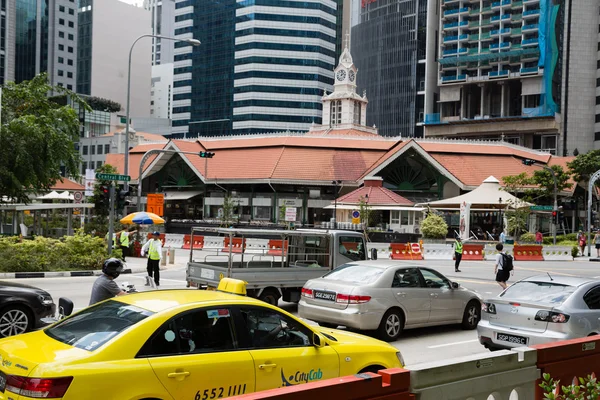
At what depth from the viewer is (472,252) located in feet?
121

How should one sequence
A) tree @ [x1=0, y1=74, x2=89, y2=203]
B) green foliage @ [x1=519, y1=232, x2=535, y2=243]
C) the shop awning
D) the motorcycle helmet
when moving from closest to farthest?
the motorcycle helmet
tree @ [x1=0, y1=74, x2=89, y2=203]
green foliage @ [x1=519, y1=232, x2=535, y2=243]
the shop awning

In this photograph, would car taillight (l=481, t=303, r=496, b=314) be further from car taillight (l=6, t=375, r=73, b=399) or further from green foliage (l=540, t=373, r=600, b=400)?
car taillight (l=6, t=375, r=73, b=399)

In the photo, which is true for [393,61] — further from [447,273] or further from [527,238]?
[447,273]

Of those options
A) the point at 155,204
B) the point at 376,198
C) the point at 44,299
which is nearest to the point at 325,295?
the point at 44,299

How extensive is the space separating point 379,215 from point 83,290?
3695cm

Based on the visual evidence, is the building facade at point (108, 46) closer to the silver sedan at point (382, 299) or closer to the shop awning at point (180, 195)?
the shop awning at point (180, 195)

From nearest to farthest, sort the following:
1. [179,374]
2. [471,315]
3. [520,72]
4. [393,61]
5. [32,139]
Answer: [179,374], [471,315], [32,139], [520,72], [393,61]

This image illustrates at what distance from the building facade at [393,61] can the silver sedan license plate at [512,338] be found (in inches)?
4583

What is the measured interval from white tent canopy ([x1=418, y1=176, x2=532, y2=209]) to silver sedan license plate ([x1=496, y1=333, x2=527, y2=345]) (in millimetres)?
35398

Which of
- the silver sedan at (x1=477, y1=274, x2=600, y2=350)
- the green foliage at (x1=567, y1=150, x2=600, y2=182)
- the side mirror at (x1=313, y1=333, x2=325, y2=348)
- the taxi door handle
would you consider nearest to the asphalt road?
the silver sedan at (x1=477, y1=274, x2=600, y2=350)

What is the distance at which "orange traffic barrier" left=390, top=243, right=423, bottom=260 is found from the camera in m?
35.4

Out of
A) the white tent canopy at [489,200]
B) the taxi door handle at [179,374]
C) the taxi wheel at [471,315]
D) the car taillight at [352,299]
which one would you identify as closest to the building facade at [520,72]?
the white tent canopy at [489,200]

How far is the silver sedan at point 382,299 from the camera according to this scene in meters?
11.3

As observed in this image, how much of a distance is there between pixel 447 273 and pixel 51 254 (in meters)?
15.9
